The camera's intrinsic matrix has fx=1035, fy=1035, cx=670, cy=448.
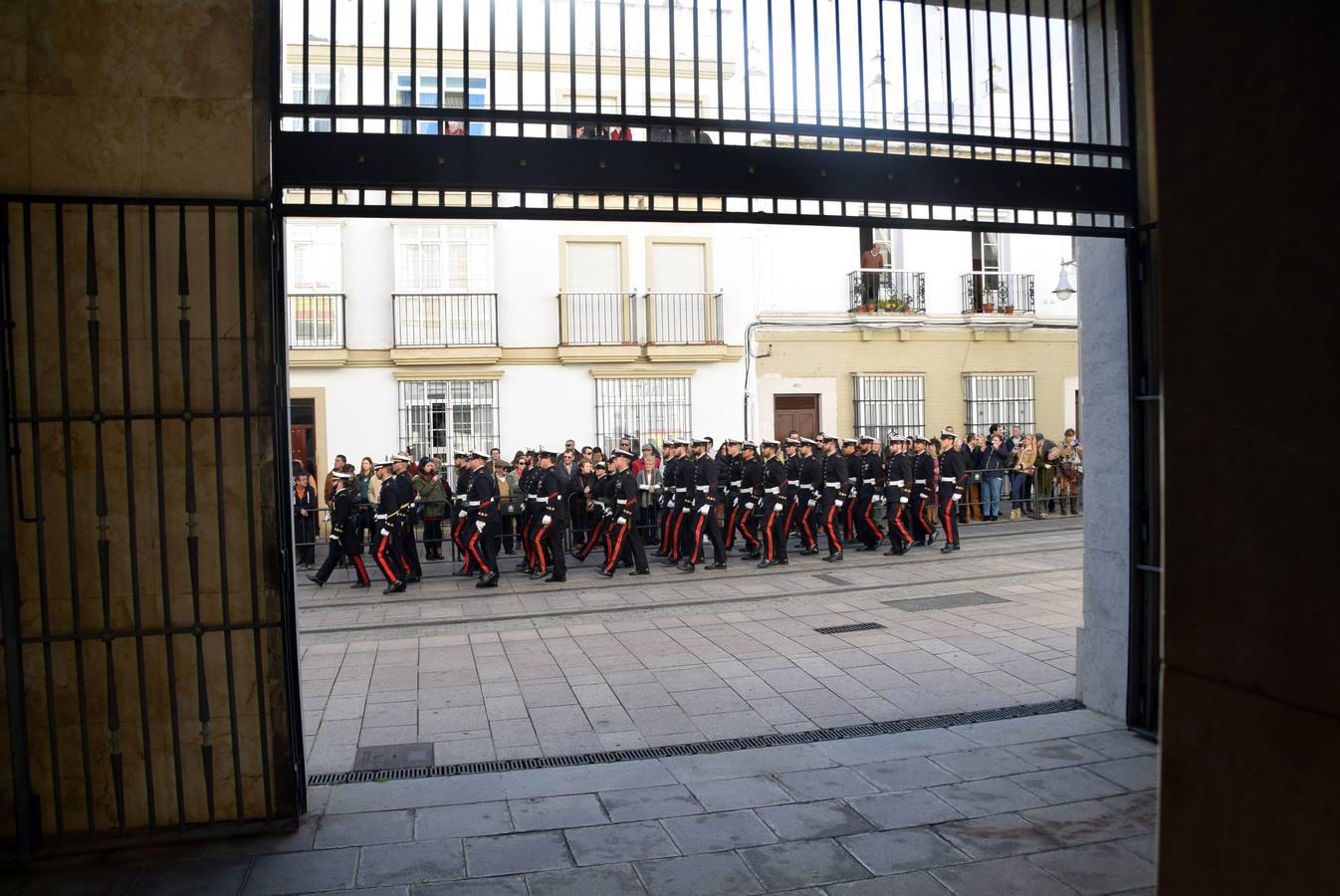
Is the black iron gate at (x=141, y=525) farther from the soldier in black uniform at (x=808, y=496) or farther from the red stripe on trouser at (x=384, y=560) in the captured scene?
the soldier in black uniform at (x=808, y=496)

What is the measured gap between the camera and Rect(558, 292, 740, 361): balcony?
73.7ft

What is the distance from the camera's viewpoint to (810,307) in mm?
23750

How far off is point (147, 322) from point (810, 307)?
20.1 meters

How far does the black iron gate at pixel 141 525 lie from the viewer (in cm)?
450

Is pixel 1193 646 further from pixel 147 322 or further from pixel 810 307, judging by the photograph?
pixel 810 307

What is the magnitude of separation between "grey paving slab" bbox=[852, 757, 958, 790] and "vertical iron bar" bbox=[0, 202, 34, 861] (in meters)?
3.92

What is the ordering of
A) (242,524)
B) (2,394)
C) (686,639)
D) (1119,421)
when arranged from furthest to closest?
(686,639) → (1119,421) → (242,524) → (2,394)

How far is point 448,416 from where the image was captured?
22.1 meters

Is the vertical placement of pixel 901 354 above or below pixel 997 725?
above

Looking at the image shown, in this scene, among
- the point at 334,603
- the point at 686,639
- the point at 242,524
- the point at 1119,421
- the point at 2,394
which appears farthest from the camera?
the point at 334,603

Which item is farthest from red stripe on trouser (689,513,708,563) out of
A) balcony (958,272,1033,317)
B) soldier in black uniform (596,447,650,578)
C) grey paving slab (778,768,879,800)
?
balcony (958,272,1033,317)

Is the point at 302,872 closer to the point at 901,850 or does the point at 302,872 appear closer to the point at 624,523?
the point at 901,850

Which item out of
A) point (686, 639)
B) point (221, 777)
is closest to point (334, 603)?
point (686, 639)

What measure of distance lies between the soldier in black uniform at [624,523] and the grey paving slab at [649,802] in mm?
8723
